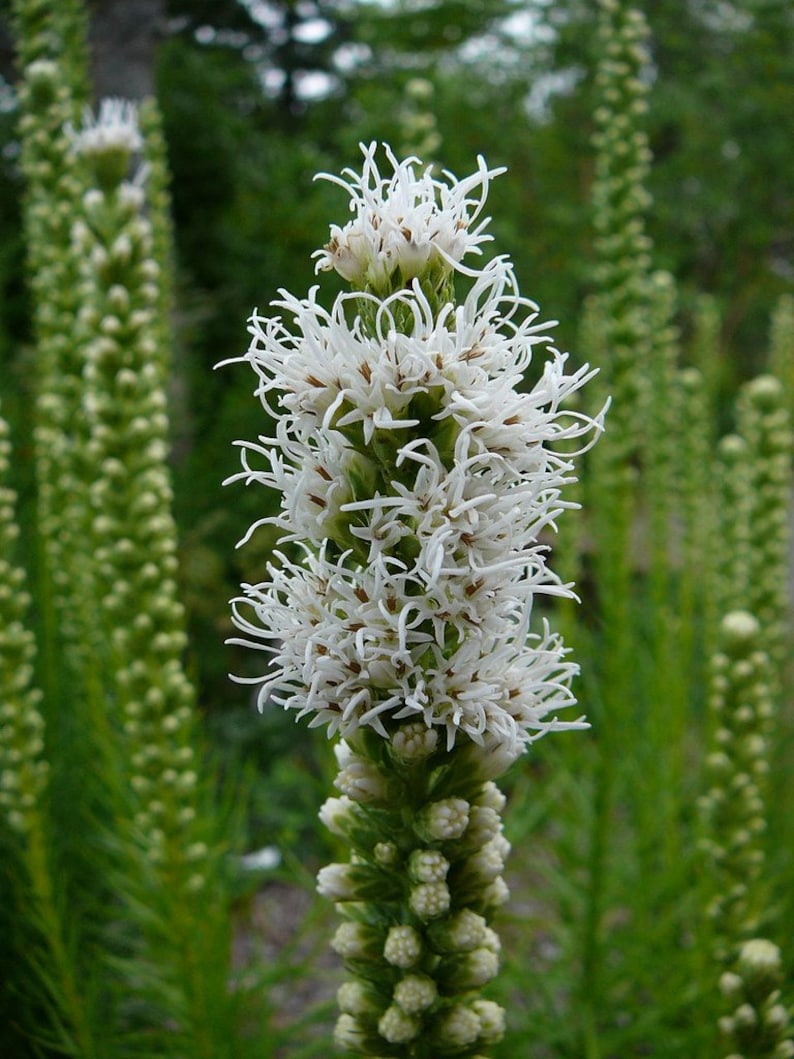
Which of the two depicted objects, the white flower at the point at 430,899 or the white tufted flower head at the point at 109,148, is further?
the white tufted flower head at the point at 109,148

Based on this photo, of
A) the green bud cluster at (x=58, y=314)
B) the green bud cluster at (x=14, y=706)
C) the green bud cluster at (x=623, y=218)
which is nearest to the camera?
the green bud cluster at (x=14, y=706)

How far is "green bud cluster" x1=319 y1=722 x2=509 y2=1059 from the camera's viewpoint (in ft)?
4.83

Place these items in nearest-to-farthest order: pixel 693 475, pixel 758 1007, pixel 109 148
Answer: pixel 758 1007 < pixel 109 148 < pixel 693 475

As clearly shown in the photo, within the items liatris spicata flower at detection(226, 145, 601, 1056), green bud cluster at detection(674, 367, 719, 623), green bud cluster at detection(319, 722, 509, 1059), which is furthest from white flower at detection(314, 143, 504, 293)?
green bud cluster at detection(674, 367, 719, 623)

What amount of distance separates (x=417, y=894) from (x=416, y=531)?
565mm

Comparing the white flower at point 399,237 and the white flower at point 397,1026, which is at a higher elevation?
the white flower at point 399,237

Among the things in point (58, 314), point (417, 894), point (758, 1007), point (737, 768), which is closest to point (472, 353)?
point (417, 894)

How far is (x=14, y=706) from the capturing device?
2.49m

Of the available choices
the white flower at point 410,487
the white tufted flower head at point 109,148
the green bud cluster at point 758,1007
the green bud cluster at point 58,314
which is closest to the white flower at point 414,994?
the white flower at point 410,487

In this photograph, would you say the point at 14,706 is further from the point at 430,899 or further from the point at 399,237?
the point at 399,237

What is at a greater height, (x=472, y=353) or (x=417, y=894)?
(x=472, y=353)

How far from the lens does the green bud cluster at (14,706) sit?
2.45 m

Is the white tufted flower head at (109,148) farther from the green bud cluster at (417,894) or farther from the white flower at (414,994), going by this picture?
the white flower at (414,994)

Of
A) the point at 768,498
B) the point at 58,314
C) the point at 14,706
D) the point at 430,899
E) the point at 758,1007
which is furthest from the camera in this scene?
the point at 768,498
